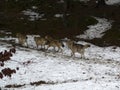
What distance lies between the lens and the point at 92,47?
38.2m

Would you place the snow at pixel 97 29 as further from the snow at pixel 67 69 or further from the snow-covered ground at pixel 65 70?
the snow at pixel 67 69

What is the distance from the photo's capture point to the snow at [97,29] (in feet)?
146

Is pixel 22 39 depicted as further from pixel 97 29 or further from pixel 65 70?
pixel 97 29

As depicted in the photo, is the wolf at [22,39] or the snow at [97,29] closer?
the wolf at [22,39]

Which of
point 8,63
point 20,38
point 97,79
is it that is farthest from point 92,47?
point 97,79

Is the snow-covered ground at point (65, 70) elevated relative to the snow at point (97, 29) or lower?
elevated

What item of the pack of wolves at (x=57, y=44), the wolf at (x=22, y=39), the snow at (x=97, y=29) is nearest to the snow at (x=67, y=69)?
the pack of wolves at (x=57, y=44)

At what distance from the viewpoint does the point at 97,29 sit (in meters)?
46.8

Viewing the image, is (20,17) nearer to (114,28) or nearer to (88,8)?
(88,8)

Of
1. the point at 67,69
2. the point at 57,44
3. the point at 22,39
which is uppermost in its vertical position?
the point at 67,69

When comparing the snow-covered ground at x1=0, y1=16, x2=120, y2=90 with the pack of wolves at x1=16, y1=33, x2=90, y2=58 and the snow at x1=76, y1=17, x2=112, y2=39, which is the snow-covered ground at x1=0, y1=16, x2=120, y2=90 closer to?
the pack of wolves at x1=16, y1=33, x2=90, y2=58

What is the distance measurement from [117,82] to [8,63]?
9.99 m

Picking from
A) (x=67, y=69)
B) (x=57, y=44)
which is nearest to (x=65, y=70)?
(x=67, y=69)

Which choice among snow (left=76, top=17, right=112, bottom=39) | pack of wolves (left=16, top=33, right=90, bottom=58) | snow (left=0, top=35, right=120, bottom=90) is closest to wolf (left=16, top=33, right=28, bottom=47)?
pack of wolves (left=16, top=33, right=90, bottom=58)
